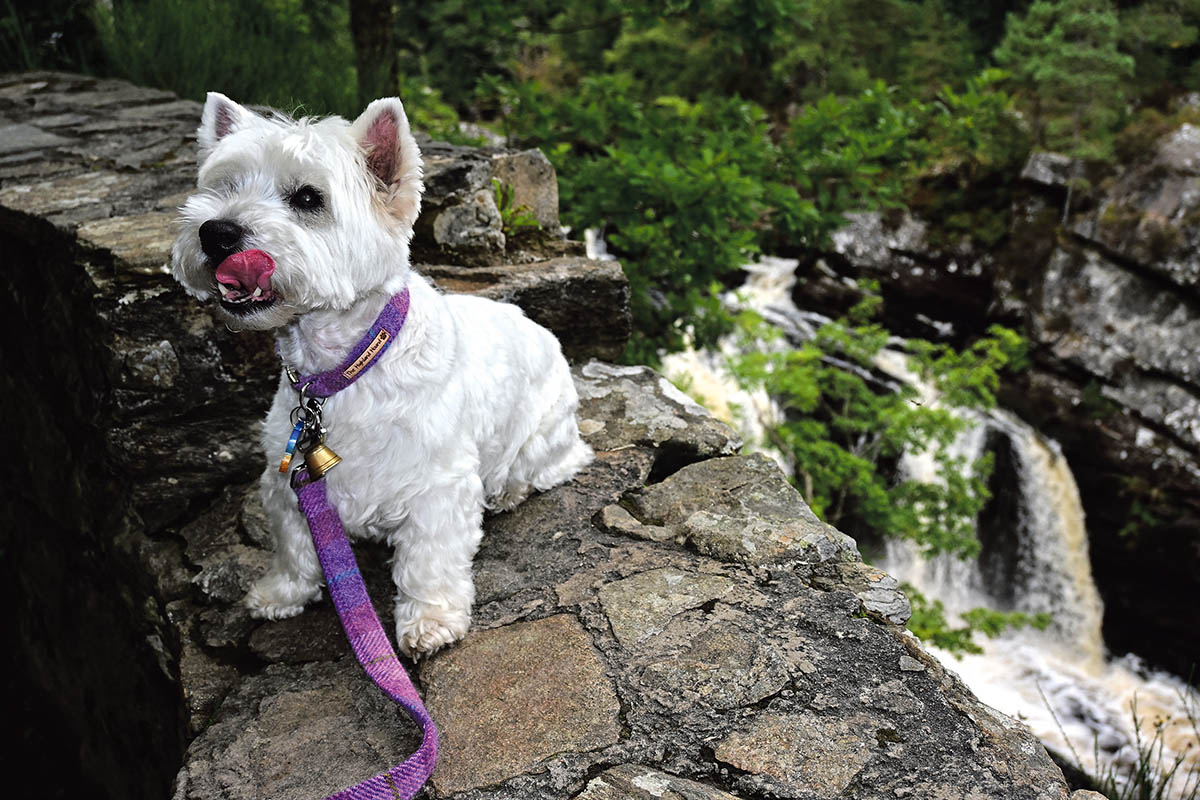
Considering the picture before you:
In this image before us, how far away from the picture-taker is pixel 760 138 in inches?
271

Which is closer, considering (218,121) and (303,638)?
(218,121)

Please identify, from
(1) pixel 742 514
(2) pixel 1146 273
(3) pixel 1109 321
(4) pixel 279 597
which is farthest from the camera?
(3) pixel 1109 321

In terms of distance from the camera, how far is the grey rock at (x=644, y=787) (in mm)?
2039

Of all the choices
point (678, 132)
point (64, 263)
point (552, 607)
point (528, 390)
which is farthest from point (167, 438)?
point (678, 132)

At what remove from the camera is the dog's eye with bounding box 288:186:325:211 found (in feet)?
7.48

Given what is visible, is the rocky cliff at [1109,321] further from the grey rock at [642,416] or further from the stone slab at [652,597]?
the stone slab at [652,597]

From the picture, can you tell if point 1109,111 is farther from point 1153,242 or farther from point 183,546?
point 183,546

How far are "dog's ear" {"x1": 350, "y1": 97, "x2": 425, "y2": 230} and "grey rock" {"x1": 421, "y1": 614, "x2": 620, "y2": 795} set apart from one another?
4.26 feet

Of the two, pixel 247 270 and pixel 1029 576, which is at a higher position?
pixel 247 270

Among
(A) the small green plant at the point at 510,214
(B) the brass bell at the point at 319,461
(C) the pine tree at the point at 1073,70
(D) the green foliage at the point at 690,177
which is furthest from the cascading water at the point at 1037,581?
(B) the brass bell at the point at 319,461

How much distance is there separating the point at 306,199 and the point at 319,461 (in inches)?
29.8

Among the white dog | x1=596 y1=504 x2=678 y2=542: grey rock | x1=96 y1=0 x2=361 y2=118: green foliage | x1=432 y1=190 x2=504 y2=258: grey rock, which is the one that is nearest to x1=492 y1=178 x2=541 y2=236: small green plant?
x1=432 y1=190 x2=504 y2=258: grey rock

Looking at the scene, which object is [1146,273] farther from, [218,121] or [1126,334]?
[218,121]

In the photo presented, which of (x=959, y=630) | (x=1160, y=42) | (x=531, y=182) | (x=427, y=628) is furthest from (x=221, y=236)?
(x=1160, y=42)
